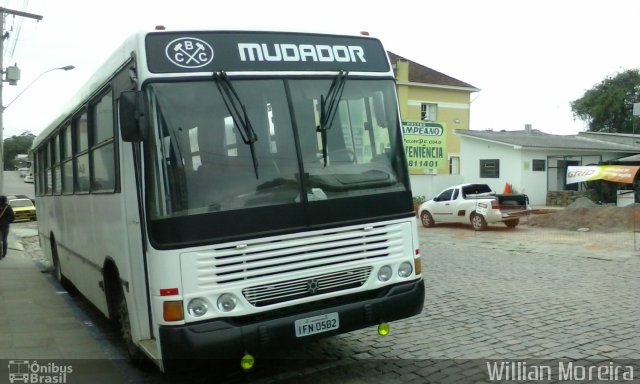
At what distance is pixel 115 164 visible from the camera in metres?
5.49

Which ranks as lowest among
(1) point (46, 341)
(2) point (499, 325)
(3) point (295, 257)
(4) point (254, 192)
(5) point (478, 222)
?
(5) point (478, 222)

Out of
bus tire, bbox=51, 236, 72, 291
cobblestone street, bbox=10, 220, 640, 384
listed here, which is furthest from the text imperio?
bus tire, bbox=51, 236, 72, 291

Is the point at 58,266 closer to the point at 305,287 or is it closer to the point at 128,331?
the point at 128,331

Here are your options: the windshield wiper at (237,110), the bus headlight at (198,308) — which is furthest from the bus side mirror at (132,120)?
the bus headlight at (198,308)

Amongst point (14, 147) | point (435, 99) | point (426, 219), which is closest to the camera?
point (426, 219)

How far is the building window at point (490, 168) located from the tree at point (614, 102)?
27071mm

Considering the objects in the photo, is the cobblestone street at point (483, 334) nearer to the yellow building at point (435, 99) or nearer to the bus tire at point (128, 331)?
the bus tire at point (128, 331)

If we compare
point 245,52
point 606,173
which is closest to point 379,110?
point 245,52

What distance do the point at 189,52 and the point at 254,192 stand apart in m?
1.23

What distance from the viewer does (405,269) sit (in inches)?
209

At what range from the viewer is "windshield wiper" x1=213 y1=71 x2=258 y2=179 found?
474 cm

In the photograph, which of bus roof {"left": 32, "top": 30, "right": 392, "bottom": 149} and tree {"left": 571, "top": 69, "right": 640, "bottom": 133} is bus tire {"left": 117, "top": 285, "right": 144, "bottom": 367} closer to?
bus roof {"left": 32, "top": 30, "right": 392, "bottom": 149}

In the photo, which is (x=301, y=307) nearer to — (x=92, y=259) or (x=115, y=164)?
(x=115, y=164)

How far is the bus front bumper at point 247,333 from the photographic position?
14.4 feet
